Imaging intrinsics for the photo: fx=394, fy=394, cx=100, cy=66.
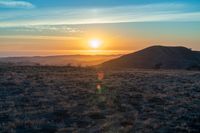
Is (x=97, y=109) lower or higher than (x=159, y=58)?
lower

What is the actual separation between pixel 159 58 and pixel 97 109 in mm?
63916

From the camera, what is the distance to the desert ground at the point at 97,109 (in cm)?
1545

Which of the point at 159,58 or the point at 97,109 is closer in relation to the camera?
the point at 97,109

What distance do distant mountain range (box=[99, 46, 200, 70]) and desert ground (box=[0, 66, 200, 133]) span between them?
159 feet

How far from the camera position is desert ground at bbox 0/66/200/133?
15.5 m

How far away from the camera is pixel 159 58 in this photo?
81.2 meters

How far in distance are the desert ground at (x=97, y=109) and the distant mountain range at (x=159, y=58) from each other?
4843cm

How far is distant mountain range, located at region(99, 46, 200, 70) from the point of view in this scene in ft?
251

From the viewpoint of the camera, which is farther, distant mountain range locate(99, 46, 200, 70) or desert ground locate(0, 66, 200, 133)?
distant mountain range locate(99, 46, 200, 70)

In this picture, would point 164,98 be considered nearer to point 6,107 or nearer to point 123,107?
point 123,107

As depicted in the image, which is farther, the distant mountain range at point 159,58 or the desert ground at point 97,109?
the distant mountain range at point 159,58

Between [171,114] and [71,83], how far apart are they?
12827 mm

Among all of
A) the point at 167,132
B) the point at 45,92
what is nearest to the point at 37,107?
the point at 45,92

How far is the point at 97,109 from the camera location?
61.2ft
